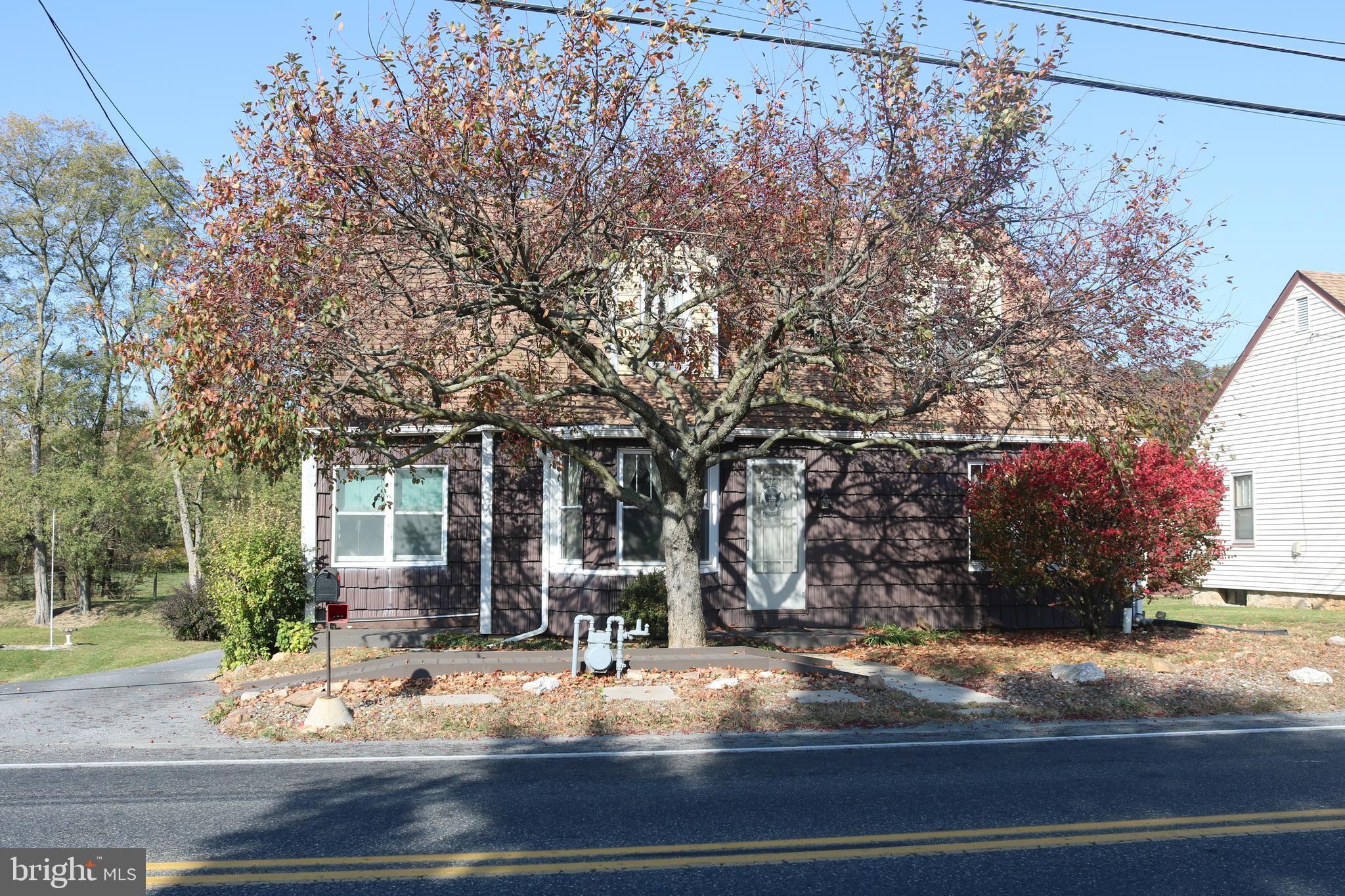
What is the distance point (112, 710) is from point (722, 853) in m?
8.49

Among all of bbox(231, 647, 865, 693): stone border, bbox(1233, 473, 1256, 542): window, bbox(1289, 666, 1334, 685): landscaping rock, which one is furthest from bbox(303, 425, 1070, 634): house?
bbox(1233, 473, 1256, 542): window

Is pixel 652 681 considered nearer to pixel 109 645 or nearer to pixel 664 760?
pixel 664 760

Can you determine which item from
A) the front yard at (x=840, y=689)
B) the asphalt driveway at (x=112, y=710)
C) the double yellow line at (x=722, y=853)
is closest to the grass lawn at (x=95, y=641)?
the asphalt driveway at (x=112, y=710)

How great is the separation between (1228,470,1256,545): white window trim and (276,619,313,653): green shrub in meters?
24.7

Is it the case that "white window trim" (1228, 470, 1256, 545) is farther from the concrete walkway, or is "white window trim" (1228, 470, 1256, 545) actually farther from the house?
the concrete walkway

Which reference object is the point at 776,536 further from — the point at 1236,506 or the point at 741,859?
the point at 1236,506

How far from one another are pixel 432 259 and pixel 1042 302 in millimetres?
7249

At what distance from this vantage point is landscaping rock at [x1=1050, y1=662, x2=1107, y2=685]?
39.7 feet

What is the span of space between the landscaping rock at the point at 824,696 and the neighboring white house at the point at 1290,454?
17.5m

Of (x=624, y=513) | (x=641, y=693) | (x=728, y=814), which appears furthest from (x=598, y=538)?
(x=728, y=814)

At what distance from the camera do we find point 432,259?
38.5ft

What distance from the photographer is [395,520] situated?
1563 centimetres

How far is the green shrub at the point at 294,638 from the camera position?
13836 millimetres

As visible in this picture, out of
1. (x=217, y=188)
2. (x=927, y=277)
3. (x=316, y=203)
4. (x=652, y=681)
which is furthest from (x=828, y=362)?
(x=217, y=188)
